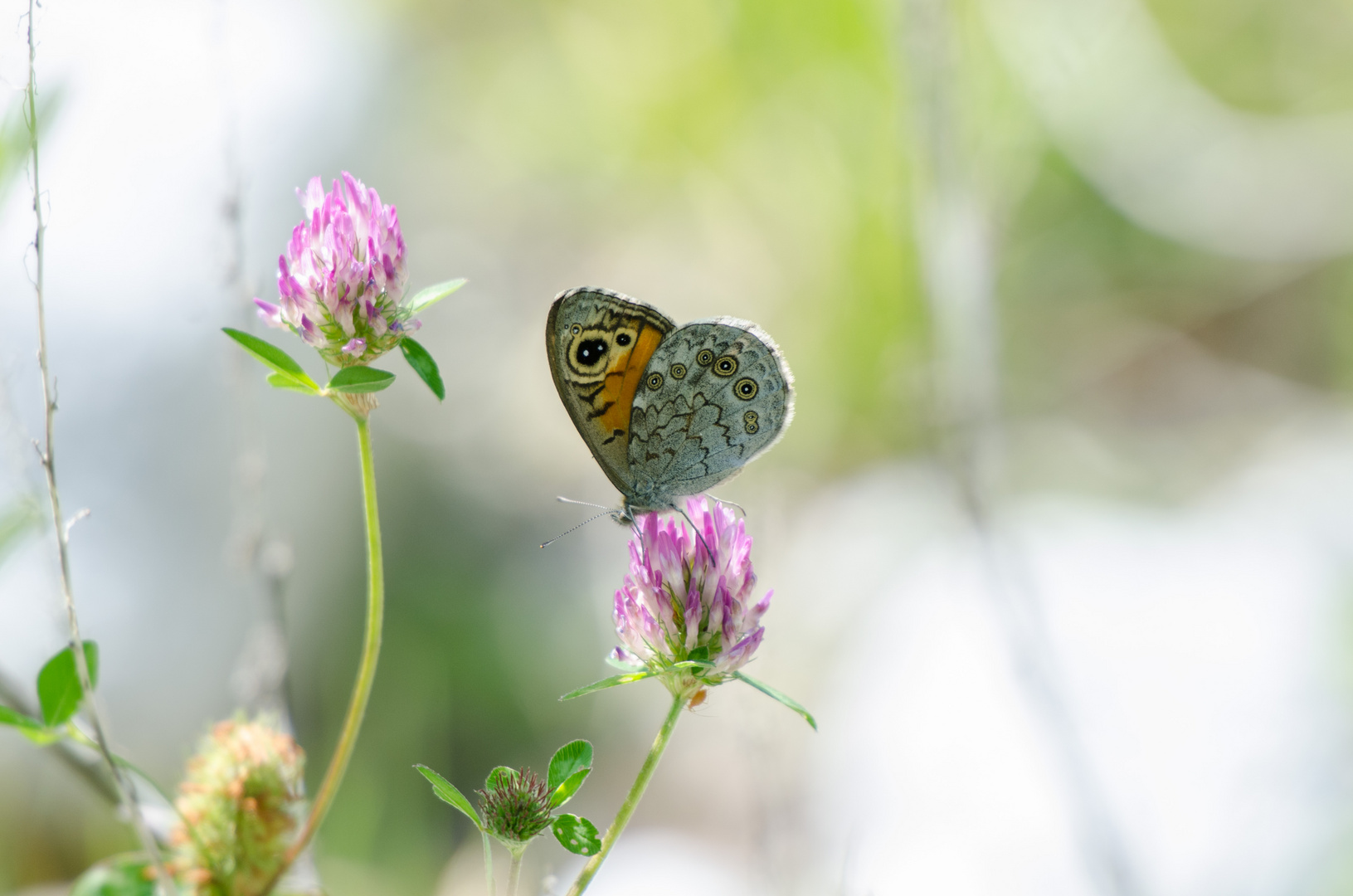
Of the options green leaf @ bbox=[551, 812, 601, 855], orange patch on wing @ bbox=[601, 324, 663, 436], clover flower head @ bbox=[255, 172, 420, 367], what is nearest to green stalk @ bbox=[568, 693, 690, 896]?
green leaf @ bbox=[551, 812, 601, 855]

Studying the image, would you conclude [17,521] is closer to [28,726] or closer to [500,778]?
[28,726]

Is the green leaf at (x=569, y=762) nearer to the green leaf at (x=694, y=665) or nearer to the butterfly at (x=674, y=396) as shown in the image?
the green leaf at (x=694, y=665)

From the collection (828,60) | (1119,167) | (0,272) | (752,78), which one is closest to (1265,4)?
(1119,167)

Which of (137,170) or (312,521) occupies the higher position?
(137,170)

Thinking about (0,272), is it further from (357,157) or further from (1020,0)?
(1020,0)

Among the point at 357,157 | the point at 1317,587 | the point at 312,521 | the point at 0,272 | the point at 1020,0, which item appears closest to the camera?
the point at 0,272

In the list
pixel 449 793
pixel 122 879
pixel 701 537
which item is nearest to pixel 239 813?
pixel 122 879
